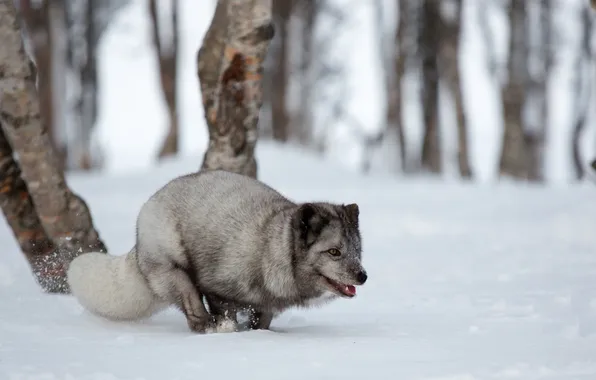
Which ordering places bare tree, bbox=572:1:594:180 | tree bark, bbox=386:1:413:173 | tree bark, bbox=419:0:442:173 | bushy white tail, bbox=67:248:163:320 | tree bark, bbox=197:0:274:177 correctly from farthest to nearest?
bare tree, bbox=572:1:594:180, tree bark, bbox=386:1:413:173, tree bark, bbox=419:0:442:173, tree bark, bbox=197:0:274:177, bushy white tail, bbox=67:248:163:320

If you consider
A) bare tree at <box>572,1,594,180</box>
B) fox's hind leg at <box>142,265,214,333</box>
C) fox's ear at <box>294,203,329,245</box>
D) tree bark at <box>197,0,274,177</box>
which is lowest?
bare tree at <box>572,1,594,180</box>

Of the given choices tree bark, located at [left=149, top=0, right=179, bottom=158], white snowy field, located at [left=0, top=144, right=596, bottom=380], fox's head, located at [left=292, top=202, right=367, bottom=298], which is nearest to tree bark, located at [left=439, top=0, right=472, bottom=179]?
tree bark, located at [left=149, top=0, right=179, bottom=158]

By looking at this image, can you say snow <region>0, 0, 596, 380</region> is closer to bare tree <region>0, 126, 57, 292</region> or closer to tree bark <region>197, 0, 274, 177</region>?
bare tree <region>0, 126, 57, 292</region>

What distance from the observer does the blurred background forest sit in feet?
73.6

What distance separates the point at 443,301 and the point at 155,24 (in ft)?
61.3

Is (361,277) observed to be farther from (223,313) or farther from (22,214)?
(22,214)

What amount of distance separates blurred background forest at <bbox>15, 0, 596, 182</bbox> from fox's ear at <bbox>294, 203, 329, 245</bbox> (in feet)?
49.6

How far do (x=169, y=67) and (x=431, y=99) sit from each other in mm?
7133

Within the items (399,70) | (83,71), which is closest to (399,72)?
(399,70)

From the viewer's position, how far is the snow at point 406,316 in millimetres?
4660

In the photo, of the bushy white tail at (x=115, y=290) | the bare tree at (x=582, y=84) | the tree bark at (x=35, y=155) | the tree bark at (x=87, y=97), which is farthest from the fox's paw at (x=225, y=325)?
the bare tree at (x=582, y=84)

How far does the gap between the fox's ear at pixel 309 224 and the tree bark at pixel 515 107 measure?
15127 mm

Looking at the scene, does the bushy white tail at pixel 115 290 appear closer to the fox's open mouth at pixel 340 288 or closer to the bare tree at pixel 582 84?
the fox's open mouth at pixel 340 288

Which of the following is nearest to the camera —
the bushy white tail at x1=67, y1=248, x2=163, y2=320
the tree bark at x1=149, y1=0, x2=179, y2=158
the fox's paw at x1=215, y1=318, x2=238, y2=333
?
the fox's paw at x1=215, y1=318, x2=238, y2=333
